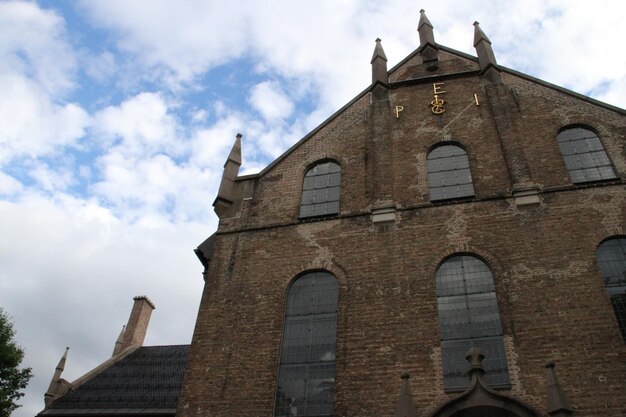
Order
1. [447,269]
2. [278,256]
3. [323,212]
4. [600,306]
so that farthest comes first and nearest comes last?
[323,212] < [278,256] < [447,269] < [600,306]

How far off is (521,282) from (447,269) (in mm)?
1604

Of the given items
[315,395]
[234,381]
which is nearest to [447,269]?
[315,395]

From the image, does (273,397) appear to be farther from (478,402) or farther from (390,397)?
(478,402)

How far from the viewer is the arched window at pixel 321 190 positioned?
1425 centimetres

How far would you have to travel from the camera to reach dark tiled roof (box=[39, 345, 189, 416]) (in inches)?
749

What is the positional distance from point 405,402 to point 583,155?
8.24 metres

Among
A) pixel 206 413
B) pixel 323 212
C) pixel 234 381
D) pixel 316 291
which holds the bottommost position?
pixel 206 413

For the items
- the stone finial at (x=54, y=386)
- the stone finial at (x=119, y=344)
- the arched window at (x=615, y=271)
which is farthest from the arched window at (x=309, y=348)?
the stone finial at (x=119, y=344)

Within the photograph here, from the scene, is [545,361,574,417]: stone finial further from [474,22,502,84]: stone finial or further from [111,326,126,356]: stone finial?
[111,326,126,356]: stone finial

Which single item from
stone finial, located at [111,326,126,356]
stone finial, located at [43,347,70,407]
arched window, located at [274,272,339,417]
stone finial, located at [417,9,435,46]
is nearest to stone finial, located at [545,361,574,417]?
arched window, located at [274,272,339,417]

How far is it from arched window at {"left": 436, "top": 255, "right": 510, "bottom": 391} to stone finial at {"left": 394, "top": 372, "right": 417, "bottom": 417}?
838mm

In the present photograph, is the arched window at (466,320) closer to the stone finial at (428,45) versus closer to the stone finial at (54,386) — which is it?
the stone finial at (428,45)

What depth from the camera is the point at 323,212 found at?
14.1 metres

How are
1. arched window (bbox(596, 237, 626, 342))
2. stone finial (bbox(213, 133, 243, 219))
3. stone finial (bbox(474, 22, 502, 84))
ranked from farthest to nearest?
1. stone finial (bbox(474, 22, 502, 84))
2. stone finial (bbox(213, 133, 243, 219))
3. arched window (bbox(596, 237, 626, 342))
